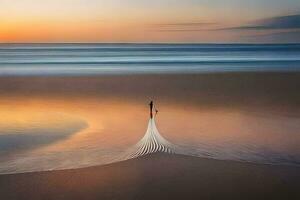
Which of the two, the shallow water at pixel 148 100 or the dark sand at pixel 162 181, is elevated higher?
the shallow water at pixel 148 100

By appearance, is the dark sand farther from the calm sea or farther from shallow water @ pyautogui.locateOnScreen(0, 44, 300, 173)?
the calm sea

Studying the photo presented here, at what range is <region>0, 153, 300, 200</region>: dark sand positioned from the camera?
1.40 metres

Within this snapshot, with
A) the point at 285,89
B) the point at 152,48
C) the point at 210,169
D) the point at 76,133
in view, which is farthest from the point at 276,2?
the point at 76,133

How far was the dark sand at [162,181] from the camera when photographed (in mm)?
1397

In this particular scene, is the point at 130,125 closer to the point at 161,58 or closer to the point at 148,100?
the point at 148,100

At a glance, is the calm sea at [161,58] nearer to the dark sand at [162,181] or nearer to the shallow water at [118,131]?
the shallow water at [118,131]

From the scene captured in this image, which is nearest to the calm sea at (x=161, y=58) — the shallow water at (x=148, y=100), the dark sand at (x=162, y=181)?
the shallow water at (x=148, y=100)

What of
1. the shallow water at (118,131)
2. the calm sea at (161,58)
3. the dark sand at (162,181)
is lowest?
the dark sand at (162,181)

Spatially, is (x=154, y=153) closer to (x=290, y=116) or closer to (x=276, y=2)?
(x=290, y=116)

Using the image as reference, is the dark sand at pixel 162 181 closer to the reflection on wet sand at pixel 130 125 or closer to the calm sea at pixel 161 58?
the reflection on wet sand at pixel 130 125

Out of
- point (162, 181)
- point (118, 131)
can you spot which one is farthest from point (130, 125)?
point (162, 181)

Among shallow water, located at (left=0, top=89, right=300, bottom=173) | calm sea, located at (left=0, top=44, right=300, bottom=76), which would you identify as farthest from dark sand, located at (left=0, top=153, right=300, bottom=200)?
calm sea, located at (left=0, top=44, right=300, bottom=76)

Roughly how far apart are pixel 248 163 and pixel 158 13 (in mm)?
522

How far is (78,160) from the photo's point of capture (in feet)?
4.62
